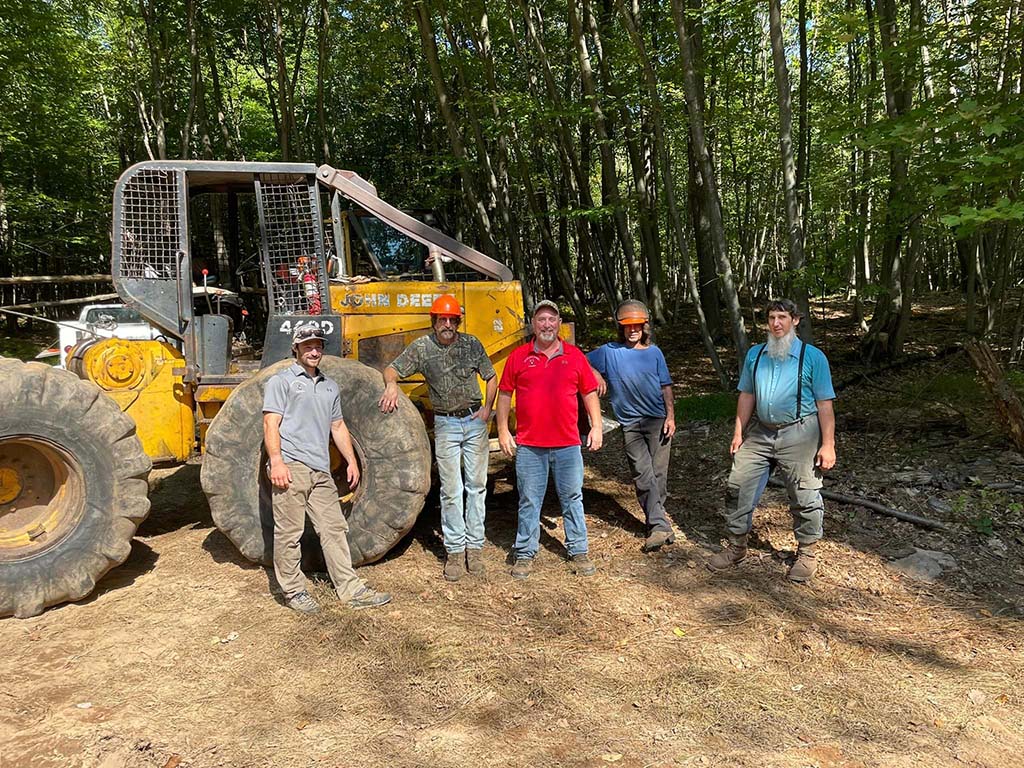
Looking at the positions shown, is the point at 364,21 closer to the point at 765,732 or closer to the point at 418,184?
the point at 418,184

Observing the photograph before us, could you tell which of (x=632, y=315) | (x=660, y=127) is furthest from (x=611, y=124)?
(x=632, y=315)

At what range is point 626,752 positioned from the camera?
9.77ft

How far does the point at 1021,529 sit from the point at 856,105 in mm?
4245

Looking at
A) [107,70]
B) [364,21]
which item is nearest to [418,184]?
[364,21]

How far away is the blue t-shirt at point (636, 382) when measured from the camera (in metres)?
5.12

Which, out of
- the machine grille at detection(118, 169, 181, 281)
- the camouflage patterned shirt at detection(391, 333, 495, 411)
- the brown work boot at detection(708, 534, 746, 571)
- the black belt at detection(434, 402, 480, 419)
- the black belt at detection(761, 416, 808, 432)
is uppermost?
the machine grille at detection(118, 169, 181, 281)

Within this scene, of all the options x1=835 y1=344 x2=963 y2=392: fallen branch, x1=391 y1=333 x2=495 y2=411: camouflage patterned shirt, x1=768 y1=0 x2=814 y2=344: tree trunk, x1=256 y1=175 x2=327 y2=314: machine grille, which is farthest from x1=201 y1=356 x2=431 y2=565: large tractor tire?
x1=835 y1=344 x2=963 y2=392: fallen branch

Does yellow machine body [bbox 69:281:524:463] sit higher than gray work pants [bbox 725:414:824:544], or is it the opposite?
yellow machine body [bbox 69:281:524:463]

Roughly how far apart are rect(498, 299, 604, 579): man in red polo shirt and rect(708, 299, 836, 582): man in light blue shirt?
1.06 meters

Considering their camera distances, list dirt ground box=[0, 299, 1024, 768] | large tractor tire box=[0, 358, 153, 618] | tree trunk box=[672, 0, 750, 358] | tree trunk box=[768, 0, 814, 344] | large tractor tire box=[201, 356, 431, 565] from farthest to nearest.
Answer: tree trunk box=[672, 0, 750, 358] → tree trunk box=[768, 0, 814, 344] → large tractor tire box=[201, 356, 431, 565] → large tractor tire box=[0, 358, 153, 618] → dirt ground box=[0, 299, 1024, 768]

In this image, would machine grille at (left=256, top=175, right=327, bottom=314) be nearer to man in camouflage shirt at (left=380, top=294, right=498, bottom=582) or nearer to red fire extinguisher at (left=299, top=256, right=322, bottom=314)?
red fire extinguisher at (left=299, top=256, right=322, bottom=314)

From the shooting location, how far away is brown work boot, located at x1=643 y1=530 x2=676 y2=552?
5106mm

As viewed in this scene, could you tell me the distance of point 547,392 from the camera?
470cm

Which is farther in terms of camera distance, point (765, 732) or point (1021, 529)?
point (1021, 529)
